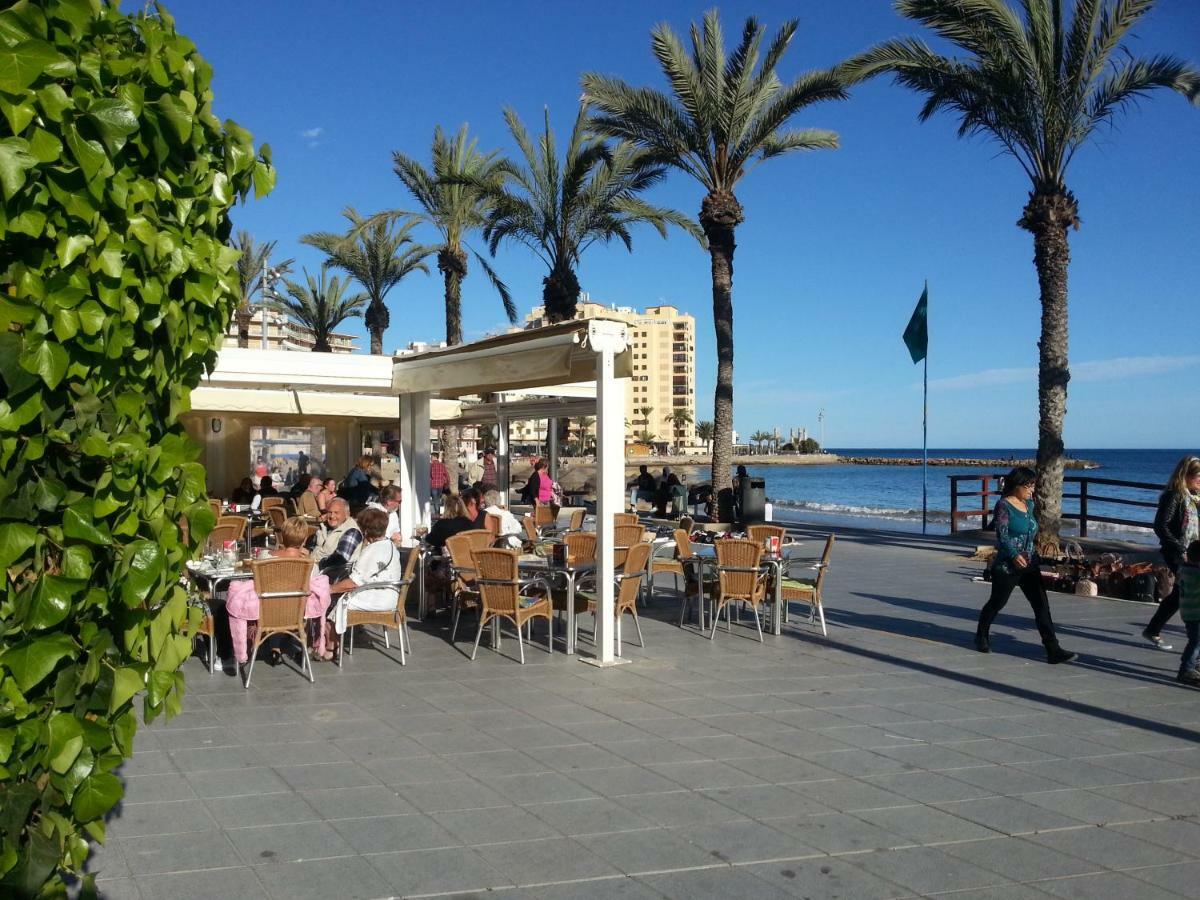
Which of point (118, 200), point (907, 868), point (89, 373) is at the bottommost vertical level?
point (907, 868)

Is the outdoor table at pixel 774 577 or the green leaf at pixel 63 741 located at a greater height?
the green leaf at pixel 63 741

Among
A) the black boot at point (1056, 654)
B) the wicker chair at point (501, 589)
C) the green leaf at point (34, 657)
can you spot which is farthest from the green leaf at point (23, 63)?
the black boot at point (1056, 654)

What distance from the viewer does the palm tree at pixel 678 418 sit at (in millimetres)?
138625

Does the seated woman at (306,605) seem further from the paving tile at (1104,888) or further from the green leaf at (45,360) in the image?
the green leaf at (45,360)

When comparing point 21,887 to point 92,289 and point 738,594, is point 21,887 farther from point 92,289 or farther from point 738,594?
point 738,594

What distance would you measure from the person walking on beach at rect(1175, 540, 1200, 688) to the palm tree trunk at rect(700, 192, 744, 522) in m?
11.6

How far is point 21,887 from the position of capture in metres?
1.88

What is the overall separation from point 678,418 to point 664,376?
6.74 metres

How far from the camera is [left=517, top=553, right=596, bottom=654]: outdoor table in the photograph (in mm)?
7852

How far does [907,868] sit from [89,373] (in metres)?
3.41

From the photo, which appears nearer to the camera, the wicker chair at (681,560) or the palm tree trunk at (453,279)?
the wicker chair at (681,560)

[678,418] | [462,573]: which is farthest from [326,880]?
[678,418]

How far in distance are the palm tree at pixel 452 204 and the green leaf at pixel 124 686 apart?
67.2 feet

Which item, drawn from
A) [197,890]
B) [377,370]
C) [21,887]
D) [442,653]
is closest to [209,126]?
[21,887]
